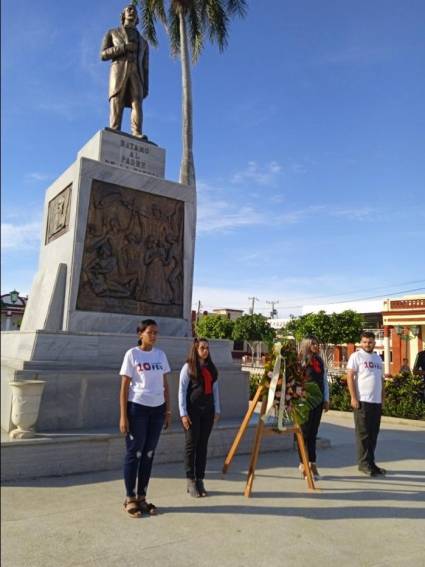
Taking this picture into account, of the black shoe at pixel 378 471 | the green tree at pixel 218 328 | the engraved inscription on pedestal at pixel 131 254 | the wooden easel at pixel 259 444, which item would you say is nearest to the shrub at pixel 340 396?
the engraved inscription on pedestal at pixel 131 254

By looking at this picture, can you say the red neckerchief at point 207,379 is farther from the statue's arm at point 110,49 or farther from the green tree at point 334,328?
the green tree at point 334,328

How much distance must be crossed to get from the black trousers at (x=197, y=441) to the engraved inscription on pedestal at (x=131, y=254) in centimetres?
361

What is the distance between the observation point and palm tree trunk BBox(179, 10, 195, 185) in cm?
1795

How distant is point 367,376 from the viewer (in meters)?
5.92

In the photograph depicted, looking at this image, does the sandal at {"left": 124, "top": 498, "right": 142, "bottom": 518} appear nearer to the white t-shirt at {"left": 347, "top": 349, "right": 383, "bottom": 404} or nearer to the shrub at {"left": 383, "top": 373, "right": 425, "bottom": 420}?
the white t-shirt at {"left": 347, "top": 349, "right": 383, "bottom": 404}

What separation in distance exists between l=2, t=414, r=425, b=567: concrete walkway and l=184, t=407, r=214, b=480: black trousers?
0.85 ft

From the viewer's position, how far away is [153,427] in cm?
433

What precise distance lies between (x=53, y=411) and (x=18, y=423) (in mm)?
685

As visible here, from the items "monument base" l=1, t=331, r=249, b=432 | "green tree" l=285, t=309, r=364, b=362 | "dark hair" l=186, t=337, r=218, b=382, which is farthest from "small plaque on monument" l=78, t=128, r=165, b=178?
"green tree" l=285, t=309, r=364, b=362

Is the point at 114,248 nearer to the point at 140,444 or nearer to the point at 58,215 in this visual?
the point at 58,215

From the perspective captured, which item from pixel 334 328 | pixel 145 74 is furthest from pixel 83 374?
pixel 334 328

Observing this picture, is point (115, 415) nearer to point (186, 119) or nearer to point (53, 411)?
point (53, 411)

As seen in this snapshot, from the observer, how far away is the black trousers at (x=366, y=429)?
5.83 m

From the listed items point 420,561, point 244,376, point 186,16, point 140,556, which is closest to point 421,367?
point 244,376
